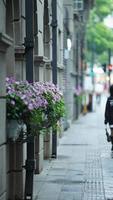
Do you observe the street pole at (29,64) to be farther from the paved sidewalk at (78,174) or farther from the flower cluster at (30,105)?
the paved sidewalk at (78,174)

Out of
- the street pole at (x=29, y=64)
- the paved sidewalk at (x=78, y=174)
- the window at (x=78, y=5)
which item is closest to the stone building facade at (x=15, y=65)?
the street pole at (x=29, y=64)

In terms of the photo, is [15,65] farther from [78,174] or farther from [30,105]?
[78,174]

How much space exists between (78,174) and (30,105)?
550 centimetres

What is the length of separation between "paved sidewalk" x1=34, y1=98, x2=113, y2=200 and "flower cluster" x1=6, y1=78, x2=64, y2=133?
5.19 feet

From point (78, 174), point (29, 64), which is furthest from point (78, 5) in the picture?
point (29, 64)

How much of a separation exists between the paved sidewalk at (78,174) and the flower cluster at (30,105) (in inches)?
62.3

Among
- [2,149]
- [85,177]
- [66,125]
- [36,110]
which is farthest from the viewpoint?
[66,125]

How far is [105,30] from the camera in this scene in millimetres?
80438

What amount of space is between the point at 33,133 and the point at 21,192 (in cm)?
143

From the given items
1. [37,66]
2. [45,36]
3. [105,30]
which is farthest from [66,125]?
[105,30]

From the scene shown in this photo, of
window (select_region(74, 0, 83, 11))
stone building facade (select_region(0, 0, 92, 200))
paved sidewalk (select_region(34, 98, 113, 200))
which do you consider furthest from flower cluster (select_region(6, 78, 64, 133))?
window (select_region(74, 0, 83, 11))

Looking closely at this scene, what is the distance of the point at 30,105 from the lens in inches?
403

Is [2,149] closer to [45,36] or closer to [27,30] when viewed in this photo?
[27,30]

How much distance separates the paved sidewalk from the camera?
1252 centimetres
